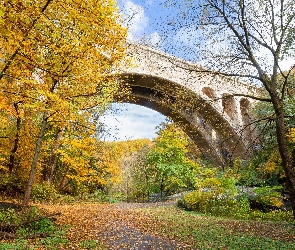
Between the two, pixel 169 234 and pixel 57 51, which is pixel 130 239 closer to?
pixel 169 234

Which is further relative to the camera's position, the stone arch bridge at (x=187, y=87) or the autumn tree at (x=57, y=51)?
the stone arch bridge at (x=187, y=87)

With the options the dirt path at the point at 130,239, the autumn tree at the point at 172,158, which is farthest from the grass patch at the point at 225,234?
the autumn tree at the point at 172,158

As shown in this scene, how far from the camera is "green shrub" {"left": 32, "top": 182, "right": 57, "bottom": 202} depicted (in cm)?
1253

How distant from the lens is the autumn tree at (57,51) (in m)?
5.02

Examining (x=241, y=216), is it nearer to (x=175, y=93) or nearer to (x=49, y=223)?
(x=175, y=93)

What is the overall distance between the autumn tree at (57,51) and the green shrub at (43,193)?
4.31m

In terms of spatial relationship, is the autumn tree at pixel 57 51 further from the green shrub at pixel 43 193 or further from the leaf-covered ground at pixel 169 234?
the green shrub at pixel 43 193

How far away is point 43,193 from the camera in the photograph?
42.2ft

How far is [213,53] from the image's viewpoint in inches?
305

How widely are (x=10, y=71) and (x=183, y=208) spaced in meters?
9.69

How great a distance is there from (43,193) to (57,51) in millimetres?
8522

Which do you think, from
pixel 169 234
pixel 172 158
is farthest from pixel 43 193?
pixel 172 158

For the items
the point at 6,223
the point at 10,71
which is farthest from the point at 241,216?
the point at 10,71

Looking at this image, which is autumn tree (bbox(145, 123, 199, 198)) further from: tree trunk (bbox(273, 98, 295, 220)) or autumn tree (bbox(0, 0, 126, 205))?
tree trunk (bbox(273, 98, 295, 220))
